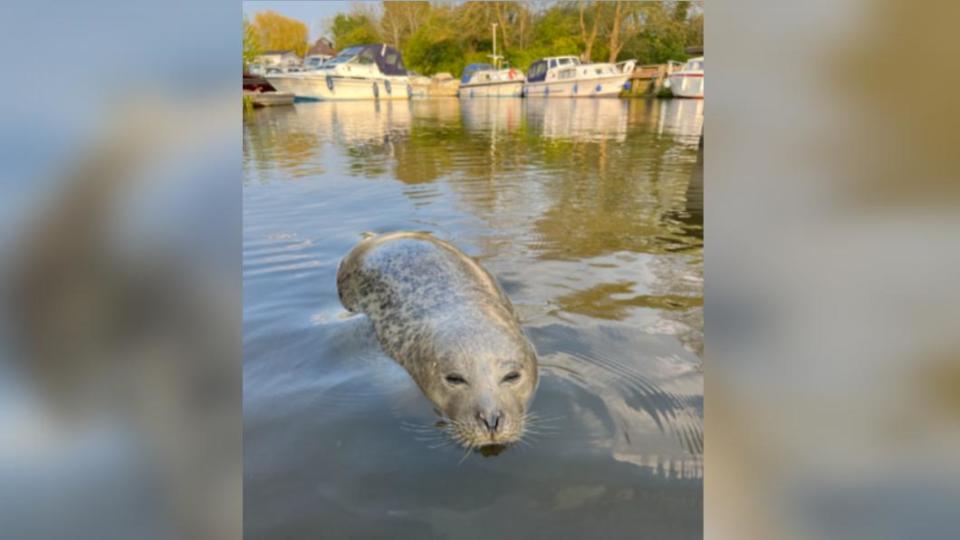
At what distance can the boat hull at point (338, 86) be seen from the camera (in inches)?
84.0

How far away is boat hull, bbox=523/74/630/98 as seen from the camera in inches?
75.1

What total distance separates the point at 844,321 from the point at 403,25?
1343 mm

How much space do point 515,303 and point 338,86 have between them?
1620 mm

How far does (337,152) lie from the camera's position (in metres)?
3.69

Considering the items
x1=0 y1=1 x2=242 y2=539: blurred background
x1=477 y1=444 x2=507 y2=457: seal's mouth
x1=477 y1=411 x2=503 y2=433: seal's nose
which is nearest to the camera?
x1=0 y1=1 x2=242 y2=539: blurred background

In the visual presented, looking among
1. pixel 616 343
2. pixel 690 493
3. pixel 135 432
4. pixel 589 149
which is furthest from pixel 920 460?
pixel 589 149

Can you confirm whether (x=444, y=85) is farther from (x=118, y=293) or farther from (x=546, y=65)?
(x=118, y=293)

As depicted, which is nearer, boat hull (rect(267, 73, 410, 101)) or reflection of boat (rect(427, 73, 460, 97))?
reflection of boat (rect(427, 73, 460, 97))

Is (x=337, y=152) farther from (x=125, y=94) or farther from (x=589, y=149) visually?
(x=125, y=94)

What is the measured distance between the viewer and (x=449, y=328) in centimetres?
321

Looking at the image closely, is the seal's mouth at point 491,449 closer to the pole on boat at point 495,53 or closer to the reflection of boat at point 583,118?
the reflection of boat at point 583,118

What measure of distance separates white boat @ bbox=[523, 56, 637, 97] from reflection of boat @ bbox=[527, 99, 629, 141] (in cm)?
7

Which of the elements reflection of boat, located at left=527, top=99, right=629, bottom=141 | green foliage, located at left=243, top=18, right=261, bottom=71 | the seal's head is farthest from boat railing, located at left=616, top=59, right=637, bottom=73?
the seal's head

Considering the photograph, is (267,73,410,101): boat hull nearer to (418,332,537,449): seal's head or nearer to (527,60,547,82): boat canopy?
(527,60,547,82): boat canopy
